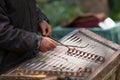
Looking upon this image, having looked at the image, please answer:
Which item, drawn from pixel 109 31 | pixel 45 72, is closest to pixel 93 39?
pixel 45 72

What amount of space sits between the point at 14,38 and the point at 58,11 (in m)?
9.95

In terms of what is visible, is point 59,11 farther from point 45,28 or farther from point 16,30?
point 16,30

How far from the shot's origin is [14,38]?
15.4 feet

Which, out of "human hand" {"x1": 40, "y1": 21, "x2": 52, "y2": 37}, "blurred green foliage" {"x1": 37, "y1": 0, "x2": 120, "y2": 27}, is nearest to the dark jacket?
"human hand" {"x1": 40, "y1": 21, "x2": 52, "y2": 37}

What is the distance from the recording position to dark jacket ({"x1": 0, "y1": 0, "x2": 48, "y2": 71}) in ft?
15.4

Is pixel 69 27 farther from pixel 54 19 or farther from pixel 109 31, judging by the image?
pixel 54 19

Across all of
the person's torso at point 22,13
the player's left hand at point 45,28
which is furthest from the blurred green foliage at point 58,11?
the person's torso at point 22,13

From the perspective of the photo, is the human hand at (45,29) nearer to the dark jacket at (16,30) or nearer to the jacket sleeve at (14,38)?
the dark jacket at (16,30)

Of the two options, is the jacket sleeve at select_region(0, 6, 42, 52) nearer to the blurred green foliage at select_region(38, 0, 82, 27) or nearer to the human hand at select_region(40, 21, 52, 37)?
the human hand at select_region(40, 21, 52, 37)

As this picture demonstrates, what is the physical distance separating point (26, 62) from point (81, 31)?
1190 mm

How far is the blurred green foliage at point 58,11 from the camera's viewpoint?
46.3 feet

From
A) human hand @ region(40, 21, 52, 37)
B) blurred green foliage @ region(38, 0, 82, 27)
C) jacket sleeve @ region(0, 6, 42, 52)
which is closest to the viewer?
jacket sleeve @ region(0, 6, 42, 52)

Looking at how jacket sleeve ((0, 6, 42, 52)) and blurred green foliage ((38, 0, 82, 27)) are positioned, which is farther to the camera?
blurred green foliage ((38, 0, 82, 27))

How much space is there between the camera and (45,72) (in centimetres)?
456
